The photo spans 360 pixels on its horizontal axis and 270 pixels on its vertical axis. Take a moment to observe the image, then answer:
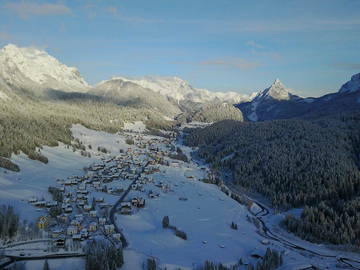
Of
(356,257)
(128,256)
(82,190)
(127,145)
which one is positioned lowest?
(356,257)

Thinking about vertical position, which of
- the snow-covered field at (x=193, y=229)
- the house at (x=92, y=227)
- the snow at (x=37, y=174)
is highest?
the snow at (x=37, y=174)

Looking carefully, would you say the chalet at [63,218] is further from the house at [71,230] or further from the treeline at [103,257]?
the treeline at [103,257]

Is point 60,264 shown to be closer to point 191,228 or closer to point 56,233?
point 56,233

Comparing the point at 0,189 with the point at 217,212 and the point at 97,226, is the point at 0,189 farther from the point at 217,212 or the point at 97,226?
the point at 217,212

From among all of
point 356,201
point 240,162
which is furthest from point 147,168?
point 356,201

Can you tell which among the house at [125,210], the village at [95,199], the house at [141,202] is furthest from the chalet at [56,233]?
the house at [141,202]

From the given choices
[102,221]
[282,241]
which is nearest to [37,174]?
[102,221]

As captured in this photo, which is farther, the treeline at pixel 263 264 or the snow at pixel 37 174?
the snow at pixel 37 174
